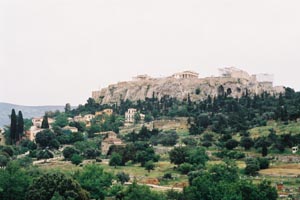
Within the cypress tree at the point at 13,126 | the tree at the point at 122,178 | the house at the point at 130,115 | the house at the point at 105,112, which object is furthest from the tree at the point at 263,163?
the house at the point at 105,112

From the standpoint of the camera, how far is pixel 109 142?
71.5 meters

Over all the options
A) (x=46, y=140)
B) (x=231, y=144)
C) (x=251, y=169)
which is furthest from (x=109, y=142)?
(x=251, y=169)

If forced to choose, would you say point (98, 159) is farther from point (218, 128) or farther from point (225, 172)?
point (225, 172)

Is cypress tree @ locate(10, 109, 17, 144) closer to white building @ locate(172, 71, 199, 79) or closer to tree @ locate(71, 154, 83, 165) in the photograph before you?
tree @ locate(71, 154, 83, 165)

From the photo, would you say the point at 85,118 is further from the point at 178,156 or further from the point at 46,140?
the point at 178,156

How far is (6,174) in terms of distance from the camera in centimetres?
3619

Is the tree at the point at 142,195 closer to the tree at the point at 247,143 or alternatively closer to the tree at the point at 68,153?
the tree at the point at 247,143

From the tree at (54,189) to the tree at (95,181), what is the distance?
354 cm

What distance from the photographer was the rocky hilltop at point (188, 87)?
10781 cm

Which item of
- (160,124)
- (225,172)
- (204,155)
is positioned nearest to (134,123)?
(160,124)

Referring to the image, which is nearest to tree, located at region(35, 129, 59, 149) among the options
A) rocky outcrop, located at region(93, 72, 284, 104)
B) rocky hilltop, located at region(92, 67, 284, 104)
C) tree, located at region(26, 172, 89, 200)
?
tree, located at region(26, 172, 89, 200)

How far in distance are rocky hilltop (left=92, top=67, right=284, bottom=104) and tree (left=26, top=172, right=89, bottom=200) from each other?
239ft

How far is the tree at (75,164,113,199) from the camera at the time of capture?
37.8m

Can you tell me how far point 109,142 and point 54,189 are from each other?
125 feet
